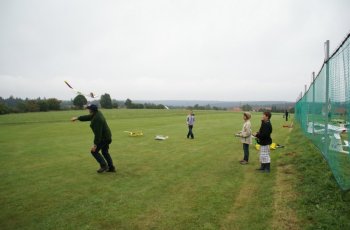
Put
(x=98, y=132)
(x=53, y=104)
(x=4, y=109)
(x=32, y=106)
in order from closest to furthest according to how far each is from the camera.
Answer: (x=98, y=132)
(x=4, y=109)
(x=32, y=106)
(x=53, y=104)

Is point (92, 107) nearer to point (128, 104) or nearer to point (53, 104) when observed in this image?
point (53, 104)

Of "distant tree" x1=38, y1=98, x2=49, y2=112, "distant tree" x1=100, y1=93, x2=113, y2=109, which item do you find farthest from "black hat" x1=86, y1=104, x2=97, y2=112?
"distant tree" x1=100, y1=93, x2=113, y2=109

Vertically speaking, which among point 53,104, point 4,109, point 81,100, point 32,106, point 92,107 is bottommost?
point 4,109

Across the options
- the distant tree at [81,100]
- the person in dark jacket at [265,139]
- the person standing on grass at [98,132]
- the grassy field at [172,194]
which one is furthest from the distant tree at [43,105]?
the person in dark jacket at [265,139]

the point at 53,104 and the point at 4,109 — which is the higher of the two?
the point at 53,104

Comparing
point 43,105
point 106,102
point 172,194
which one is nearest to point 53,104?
point 43,105

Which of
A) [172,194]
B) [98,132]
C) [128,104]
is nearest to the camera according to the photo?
[172,194]

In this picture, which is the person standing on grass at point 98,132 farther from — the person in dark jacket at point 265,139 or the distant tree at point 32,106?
the distant tree at point 32,106

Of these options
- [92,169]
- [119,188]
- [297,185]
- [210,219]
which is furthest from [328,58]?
[92,169]

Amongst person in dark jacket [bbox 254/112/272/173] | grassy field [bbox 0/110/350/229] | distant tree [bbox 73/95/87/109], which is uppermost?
distant tree [bbox 73/95/87/109]

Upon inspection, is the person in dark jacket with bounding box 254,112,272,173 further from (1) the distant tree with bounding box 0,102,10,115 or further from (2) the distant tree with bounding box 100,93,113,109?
(2) the distant tree with bounding box 100,93,113,109

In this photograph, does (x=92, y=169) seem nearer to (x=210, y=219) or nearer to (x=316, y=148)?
(x=210, y=219)

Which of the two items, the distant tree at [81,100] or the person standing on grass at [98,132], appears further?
the distant tree at [81,100]

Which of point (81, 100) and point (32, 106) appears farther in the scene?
point (32, 106)
